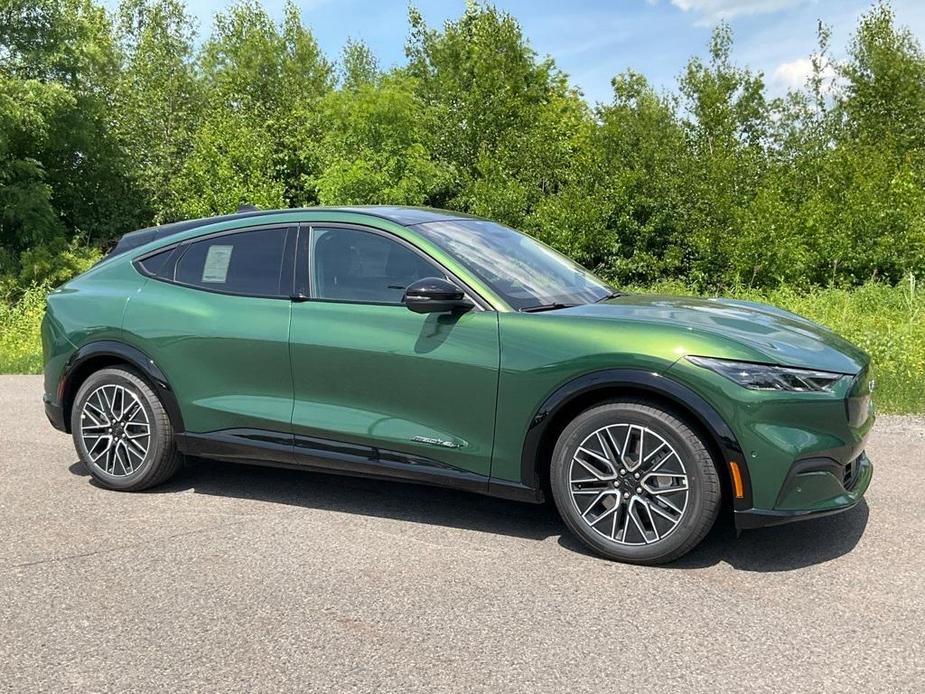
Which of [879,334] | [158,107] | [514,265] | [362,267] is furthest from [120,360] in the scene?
[158,107]

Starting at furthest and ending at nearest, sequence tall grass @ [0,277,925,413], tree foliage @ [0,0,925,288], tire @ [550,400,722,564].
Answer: tree foliage @ [0,0,925,288] → tall grass @ [0,277,925,413] → tire @ [550,400,722,564]

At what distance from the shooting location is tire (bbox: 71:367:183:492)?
5.06 metres

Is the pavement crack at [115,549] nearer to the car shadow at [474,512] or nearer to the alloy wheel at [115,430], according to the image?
the car shadow at [474,512]

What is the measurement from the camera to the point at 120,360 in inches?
203

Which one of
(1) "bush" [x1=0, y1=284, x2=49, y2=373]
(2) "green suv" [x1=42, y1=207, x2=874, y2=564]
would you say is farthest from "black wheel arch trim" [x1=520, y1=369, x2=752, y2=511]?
(1) "bush" [x1=0, y1=284, x2=49, y2=373]

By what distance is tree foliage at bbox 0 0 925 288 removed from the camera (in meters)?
23.4

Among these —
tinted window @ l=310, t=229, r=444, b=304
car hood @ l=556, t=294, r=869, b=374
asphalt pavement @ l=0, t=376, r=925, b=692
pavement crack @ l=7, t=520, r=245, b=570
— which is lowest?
pavement crack @ l=7, t=520, r=245, b=570

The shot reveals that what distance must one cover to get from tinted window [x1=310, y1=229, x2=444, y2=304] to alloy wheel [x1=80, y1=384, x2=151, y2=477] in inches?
57.4

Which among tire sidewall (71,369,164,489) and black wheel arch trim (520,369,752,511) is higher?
black wheel arch trim (520,369,752,511)

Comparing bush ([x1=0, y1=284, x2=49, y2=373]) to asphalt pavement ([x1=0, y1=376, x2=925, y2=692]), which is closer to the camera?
asphalt pavement ([x1=0, y1=376, x2=925, y2=692])

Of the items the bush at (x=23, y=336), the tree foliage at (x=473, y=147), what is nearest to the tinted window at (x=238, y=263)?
the bush at (x=23, y=336)

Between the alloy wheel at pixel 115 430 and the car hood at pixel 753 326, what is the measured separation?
2.70m

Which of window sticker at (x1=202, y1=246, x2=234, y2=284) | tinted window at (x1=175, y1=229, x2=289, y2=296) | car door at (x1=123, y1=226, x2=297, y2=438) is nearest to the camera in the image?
car door at (x1=123, y1=226, x2=297, y2=438)

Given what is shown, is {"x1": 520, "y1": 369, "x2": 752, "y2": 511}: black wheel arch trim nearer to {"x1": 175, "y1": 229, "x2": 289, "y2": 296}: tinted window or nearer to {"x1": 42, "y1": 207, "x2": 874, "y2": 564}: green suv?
{"x1": 42, "y1": 207, "x2": 874, "y2": 564}: green suv
